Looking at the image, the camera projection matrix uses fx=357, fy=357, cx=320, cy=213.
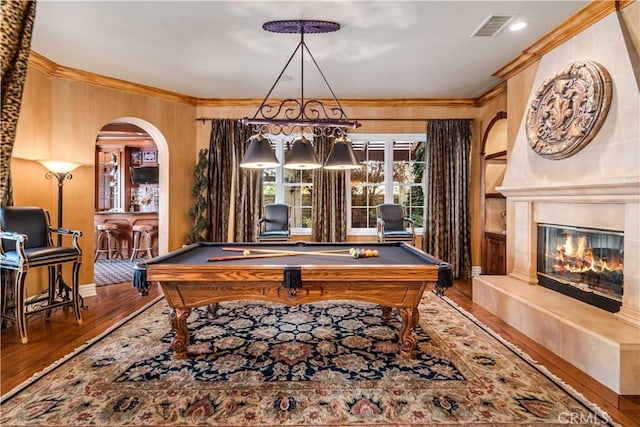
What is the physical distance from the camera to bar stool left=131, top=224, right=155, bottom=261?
7.20 metres

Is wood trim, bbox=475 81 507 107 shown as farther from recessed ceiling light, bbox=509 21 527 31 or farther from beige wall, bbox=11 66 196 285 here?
beige wall, bbox=11 66 196 285

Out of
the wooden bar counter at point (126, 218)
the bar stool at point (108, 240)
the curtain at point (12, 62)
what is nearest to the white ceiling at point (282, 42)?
the curtain at point (12, 62)

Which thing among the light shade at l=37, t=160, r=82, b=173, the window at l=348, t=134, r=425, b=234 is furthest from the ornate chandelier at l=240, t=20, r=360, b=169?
the window at l=348, t=134, r=425, b=234

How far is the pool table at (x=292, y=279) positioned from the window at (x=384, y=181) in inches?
129

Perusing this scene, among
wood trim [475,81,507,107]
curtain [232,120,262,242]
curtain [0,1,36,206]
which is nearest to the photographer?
curtain [0,1,36,206]

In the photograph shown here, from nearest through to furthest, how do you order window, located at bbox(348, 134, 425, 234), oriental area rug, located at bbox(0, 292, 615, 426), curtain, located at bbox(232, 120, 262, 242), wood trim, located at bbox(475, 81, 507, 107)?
oriental area rug, located at bbox(0, 292, 615, 426)
wood trim, located at bbox(475, 81, 507, 107)
curtain, located at bbox(232, 120, 262, 242)
window, located at bbox(348, 134, 425, 234)

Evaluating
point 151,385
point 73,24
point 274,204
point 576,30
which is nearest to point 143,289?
point 151,385

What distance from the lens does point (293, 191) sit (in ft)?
20.8

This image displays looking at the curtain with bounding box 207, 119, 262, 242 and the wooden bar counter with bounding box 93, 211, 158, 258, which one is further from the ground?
the curtain with bounding box 207, 119, 262, 242

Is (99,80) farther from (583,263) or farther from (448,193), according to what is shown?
(583,263)

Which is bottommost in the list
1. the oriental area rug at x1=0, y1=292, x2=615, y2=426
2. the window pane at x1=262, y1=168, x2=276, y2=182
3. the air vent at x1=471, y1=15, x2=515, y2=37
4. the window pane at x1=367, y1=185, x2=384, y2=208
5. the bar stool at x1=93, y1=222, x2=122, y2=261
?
→ the oriental area rug at x1=0, y1=292, x2=615, y2=426

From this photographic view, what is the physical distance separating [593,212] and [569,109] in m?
0.94

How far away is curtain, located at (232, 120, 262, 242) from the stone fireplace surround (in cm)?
371

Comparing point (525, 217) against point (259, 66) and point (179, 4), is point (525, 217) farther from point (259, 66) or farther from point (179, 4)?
point (179, 4)
